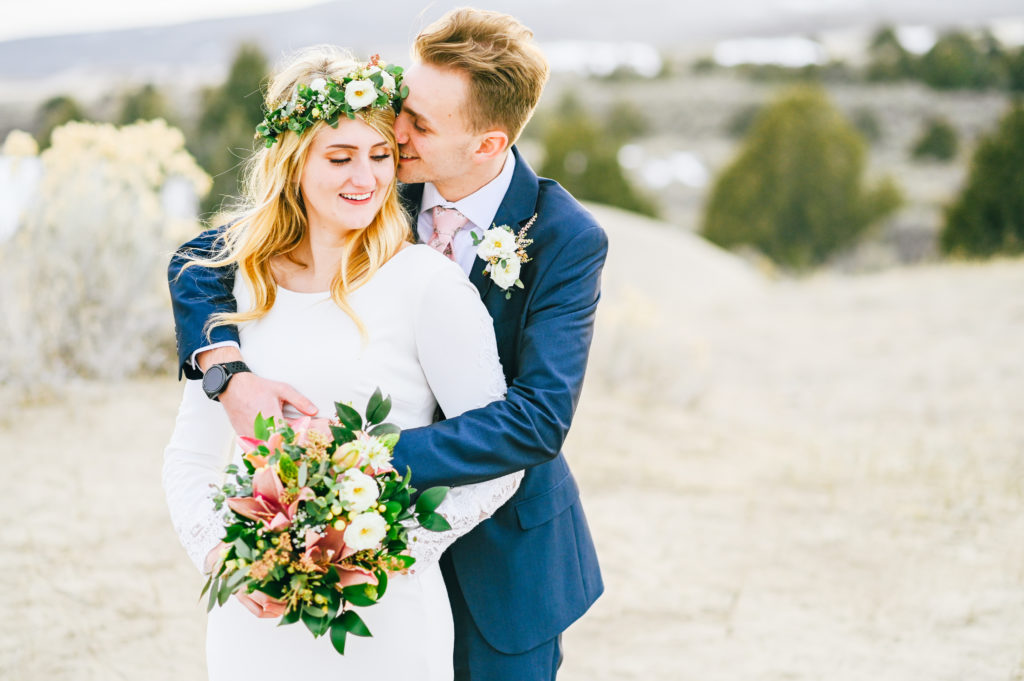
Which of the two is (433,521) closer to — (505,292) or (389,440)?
(389,440)

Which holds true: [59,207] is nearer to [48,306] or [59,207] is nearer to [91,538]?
[48,306]

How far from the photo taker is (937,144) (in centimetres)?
4331

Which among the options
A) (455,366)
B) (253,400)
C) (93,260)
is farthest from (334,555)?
(93,260)

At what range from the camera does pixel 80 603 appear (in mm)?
4410

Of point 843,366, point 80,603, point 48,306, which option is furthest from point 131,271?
point 843,366

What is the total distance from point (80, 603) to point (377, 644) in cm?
291

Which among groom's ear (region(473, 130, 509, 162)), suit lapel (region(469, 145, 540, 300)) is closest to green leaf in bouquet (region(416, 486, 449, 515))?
suit lapel (region(469, 145, 540, 300))

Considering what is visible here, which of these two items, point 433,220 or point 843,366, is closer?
point 433,220

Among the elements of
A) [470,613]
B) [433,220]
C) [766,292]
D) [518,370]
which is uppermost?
[433,220]

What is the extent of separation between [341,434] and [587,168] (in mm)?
23824

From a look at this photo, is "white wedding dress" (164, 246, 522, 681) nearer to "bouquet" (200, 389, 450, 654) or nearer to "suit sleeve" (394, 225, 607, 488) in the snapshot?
"suit sleeve" (394, 225, 607, 488)

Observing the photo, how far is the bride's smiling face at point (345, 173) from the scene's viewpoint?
2309 millimetres

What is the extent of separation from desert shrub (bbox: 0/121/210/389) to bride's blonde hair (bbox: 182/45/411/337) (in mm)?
4399

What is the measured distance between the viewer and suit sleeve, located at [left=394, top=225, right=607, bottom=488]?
2129mm
